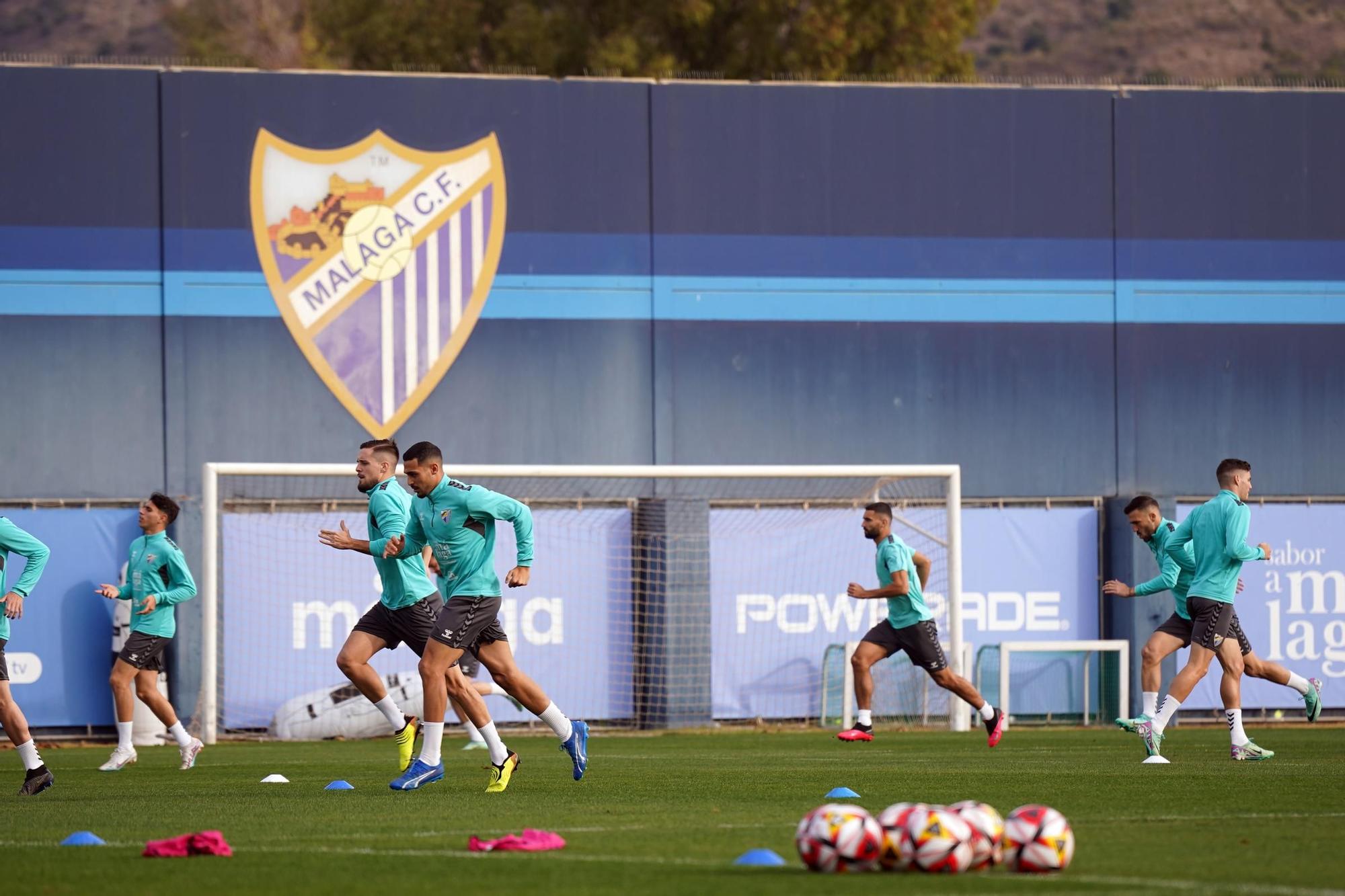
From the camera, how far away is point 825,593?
73.0 ft

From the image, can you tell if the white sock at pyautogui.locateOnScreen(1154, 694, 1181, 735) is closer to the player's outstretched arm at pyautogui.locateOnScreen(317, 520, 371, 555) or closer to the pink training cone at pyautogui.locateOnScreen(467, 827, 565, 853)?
the player's outstretched arm at pyautogui.locateOnScreen(317, 520, 371, 555)

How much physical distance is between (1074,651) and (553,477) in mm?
6817

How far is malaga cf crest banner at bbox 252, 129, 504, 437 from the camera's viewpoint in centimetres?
2194

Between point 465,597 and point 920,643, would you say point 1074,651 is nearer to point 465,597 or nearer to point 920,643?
point 920,643

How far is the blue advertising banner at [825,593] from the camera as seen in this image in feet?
72.3

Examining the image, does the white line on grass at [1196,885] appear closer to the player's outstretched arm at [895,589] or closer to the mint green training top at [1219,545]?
the mint green training top at [1219,545]

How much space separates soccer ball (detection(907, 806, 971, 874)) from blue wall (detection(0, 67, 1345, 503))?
52.4 feet

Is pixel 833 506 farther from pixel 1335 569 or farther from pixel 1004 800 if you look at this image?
pixel 1004 800

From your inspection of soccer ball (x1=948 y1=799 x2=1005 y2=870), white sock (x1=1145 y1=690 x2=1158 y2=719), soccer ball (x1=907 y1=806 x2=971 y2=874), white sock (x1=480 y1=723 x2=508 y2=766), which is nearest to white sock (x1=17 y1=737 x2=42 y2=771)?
white sock (x1=480 y1=723 x2=508 y2=766)

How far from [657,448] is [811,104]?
4.82 meters

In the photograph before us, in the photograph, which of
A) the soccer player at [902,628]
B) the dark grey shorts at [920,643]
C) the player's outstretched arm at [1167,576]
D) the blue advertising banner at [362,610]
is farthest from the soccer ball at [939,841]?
the blue advertising banner at [362,610]

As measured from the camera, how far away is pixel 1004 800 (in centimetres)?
976

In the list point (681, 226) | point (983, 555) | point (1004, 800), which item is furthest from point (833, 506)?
point (1004, 800)


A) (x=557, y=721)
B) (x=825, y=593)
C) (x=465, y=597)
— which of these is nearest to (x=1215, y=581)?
(x=557, y=721)
